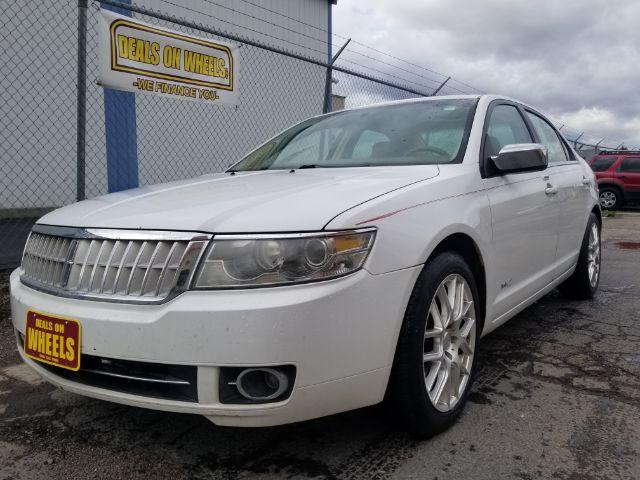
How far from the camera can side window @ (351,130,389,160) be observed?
2.98 metres

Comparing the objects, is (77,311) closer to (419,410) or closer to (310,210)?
(310,210)

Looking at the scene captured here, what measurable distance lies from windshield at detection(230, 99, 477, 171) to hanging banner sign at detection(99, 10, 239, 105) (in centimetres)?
169

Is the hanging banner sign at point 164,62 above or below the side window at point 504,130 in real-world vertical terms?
above

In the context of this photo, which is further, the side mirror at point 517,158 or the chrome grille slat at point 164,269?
the side mirror at point 517,158

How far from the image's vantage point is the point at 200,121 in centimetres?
983

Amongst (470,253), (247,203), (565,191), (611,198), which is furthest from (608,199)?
(247,203)

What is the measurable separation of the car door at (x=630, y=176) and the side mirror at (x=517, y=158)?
14.0 meters

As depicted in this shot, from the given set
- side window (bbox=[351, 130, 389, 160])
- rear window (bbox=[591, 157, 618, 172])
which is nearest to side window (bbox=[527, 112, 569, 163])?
side window (bbox=[351, 130, 389, 160])

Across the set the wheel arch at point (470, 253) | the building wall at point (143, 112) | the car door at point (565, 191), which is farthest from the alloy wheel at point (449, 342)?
the building wall at point (143, 112)

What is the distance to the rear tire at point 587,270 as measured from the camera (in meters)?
4.24

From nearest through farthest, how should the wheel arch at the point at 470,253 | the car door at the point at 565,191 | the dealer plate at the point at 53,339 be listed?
the dealer plate at the point at 53,339, the wheel arch at the point at 470,253, the car door at the point at 565,191

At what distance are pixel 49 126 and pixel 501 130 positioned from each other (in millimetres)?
7471

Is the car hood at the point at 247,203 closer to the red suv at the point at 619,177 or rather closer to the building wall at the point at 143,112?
the building wall at the point at 143,112

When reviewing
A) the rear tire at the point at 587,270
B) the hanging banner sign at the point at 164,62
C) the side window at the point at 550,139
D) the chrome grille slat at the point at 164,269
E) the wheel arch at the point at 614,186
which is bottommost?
the rear tire at the point at 587,270
